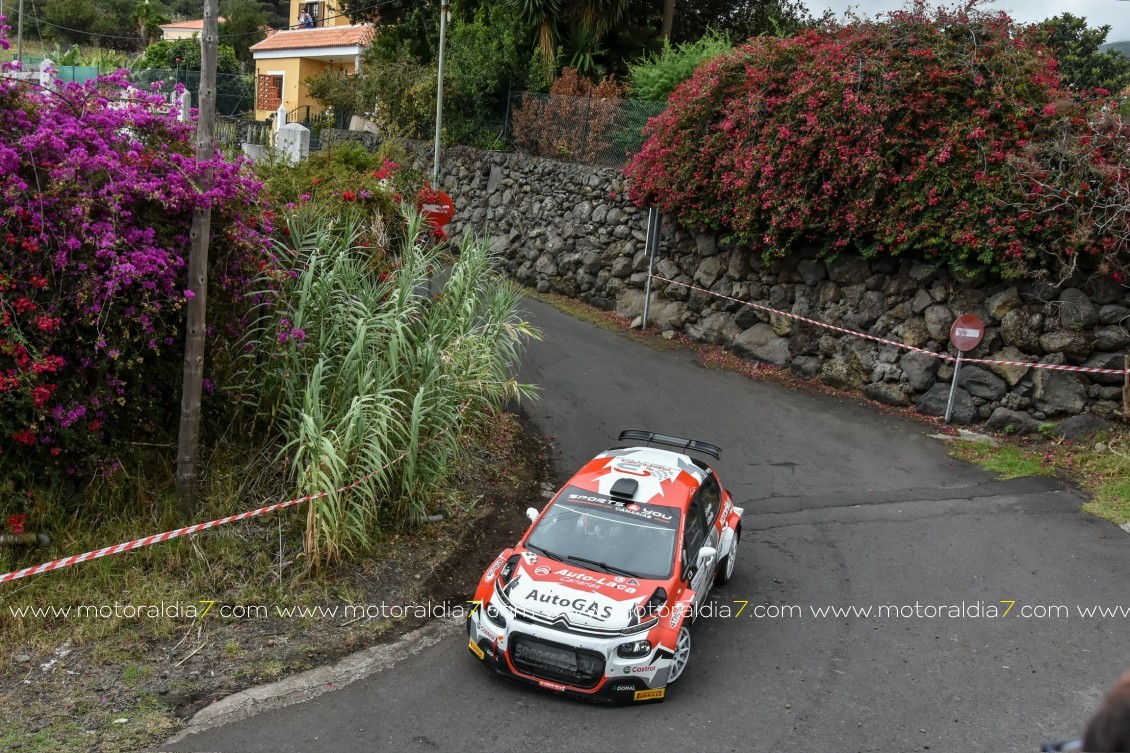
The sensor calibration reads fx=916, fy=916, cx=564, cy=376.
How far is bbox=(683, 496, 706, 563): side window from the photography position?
7574mm

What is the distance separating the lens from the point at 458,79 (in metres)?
23.6

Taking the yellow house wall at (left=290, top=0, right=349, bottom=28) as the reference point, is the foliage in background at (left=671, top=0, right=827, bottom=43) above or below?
below

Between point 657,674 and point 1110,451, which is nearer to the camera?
point 657,674

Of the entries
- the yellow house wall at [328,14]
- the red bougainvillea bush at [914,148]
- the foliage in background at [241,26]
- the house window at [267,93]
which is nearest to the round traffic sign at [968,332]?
the red bougainvillea bush at [914,148]

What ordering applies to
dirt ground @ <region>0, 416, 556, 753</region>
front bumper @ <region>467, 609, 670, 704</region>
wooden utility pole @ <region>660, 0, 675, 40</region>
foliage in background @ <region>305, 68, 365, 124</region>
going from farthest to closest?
foliage in background @ <region>305, 68, 365, 124</region> → wooden utility pole @ <region>660, 0, 675, 40</region> → front bumper @ <region>467, 609, 670, 704</region> → dirt ground @ <region>0, 416, 556, 753</region>

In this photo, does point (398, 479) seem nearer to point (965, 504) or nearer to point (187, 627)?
point (187, 627)

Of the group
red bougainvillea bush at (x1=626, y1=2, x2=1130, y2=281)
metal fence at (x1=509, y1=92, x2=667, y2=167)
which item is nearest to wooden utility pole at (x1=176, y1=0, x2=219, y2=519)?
red bougainvillea bush at (x1=626, y1=2, x2=1130, y2=281)

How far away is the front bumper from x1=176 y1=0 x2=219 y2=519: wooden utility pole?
3575 millimetres

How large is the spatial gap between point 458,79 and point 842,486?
16401 millimetres

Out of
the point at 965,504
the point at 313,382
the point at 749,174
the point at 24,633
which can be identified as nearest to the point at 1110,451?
the point at 965,504

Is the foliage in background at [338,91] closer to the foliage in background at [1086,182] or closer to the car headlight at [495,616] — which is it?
the foliage in background at [1086,182]

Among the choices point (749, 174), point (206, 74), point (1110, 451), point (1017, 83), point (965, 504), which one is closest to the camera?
point (206, 74)

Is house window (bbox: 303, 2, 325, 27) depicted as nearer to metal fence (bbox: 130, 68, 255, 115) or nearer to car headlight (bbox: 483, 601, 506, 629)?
metal fence (bbox: 130, 68, 255, 115)

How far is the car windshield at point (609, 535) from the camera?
23.9 ft
